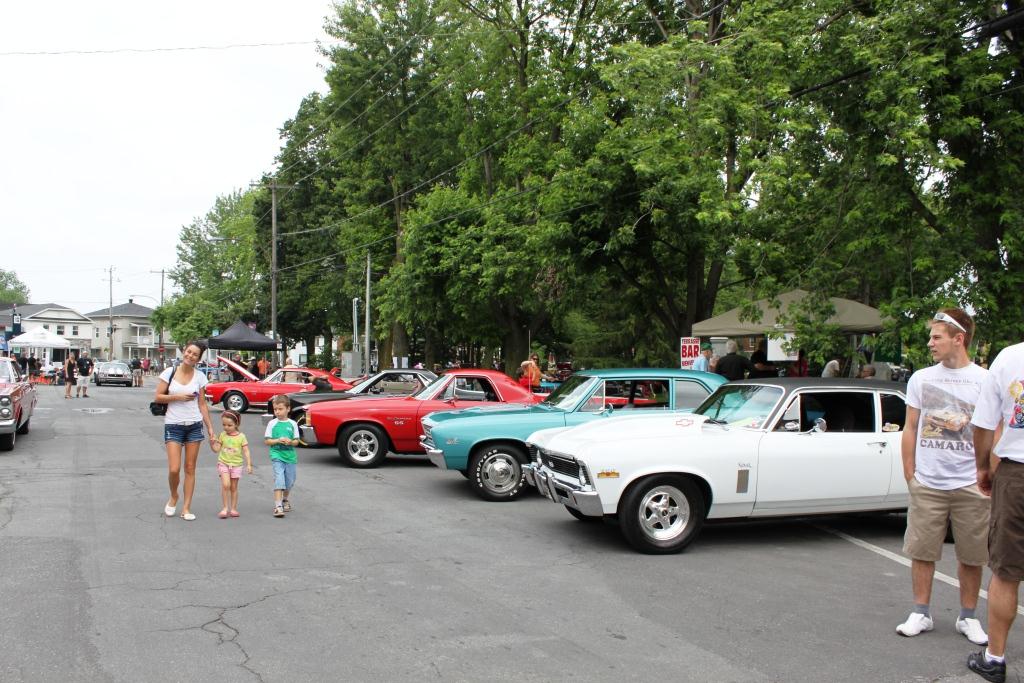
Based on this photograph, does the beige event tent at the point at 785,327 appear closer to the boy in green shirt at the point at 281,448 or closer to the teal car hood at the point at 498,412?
the teal car hood at the point at 498,412

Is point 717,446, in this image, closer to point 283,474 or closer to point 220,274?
point 283,474

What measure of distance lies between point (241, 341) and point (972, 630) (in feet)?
95.0

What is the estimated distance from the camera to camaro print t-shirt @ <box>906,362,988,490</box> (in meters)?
4.94

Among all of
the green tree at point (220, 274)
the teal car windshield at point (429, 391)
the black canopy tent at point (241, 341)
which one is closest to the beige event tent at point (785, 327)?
the teal car windshield at point (429, 391)

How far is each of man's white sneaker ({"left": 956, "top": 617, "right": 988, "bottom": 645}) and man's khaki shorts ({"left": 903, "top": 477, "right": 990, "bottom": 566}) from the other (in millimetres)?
362

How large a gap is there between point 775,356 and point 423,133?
757 inches

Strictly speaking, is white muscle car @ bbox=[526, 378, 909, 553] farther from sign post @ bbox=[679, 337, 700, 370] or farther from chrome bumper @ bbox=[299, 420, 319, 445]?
sign post @ bbox=[679, 337, 700, 370]

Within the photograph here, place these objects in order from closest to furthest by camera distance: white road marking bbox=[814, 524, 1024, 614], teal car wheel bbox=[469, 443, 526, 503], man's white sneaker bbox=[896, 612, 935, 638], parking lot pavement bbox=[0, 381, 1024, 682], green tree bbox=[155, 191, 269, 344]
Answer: parking lot pavement bbox=[0, 381, 1024, 682], man's white sneaker bbox=[896, 612, 935, 638], white road marking bbox=[814, 524, 1024, 614], teal car wheel bbox=[469, 443, 526, 503], green tree bbox=[155, 191, 269, 344]

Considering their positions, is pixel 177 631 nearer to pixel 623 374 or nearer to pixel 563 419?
pixel 563 419

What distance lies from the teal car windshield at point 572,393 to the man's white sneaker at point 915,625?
5.13 meters

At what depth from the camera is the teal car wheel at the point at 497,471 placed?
9.85m

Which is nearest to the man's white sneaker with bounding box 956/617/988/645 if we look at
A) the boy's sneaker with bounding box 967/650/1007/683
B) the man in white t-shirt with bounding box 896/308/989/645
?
the man in white t-shirt with bounding box 896/308/989/645

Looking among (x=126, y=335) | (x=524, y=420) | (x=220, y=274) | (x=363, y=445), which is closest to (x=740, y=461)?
(x=524, y=420)

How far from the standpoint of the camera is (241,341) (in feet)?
102
